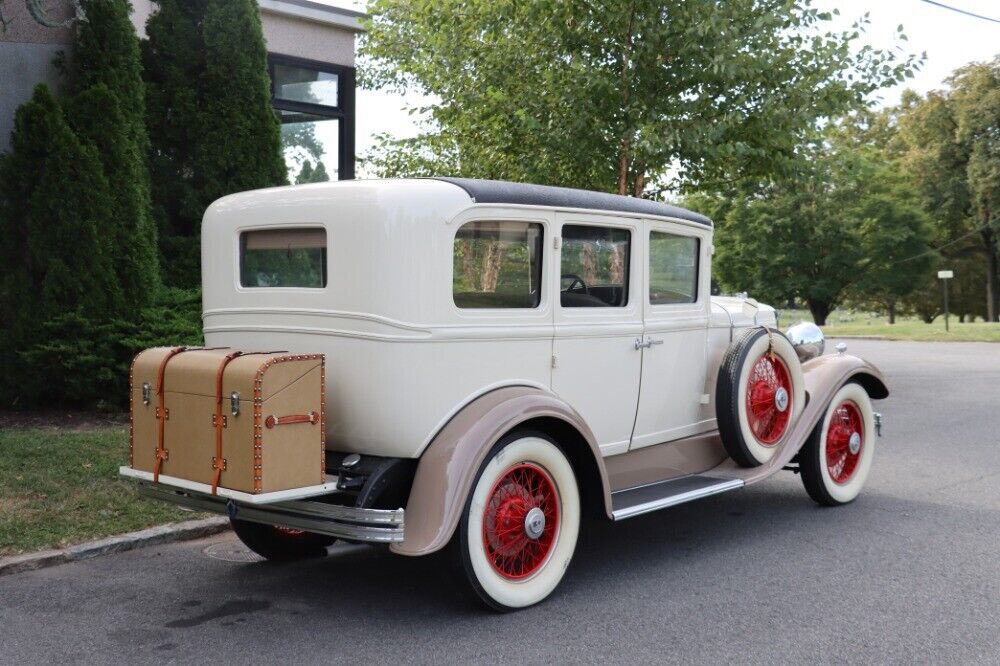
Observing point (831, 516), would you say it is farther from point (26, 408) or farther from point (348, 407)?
point (26, 408)

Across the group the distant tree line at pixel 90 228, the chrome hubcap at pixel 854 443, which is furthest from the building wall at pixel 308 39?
the chrome hubcap at pixel 854 443

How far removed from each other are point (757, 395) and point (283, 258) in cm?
293

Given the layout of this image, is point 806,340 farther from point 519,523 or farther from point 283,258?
point 283,258

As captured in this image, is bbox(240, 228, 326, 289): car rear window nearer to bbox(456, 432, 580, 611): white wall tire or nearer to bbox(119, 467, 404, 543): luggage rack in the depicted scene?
bbox(119, 467, 404, 543): luggage rack

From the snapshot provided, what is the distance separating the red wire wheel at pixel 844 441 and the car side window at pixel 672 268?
1499 millimetres

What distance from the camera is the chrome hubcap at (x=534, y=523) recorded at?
4570mm

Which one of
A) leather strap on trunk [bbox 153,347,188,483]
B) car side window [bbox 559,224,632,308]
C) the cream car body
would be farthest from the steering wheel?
leather strap on trunk [bbox 153,347,188,483]

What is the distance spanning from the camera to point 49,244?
8453 mm

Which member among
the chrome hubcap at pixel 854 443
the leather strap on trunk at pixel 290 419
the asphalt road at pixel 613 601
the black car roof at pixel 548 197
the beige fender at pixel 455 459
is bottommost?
the asphalt road at pixel 613 601

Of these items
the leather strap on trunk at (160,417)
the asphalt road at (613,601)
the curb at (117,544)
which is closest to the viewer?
the asphalt road at (613,601)

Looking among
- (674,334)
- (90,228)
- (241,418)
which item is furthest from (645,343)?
(90,228)

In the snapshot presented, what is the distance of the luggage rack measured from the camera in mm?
4070

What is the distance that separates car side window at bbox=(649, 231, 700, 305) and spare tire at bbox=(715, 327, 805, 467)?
0.46 meters

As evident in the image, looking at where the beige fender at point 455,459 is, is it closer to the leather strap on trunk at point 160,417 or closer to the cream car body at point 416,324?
the cream car body at point 416,324
